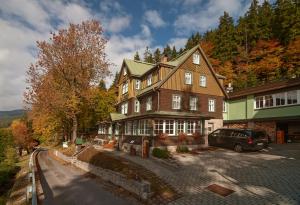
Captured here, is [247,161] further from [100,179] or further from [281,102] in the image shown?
[281,102]

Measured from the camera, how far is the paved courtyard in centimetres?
1014

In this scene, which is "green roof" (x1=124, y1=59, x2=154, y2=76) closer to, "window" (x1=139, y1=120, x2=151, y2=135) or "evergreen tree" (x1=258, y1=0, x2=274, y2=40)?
"window" (x1=139, y1=120, x2=151, y2=135)

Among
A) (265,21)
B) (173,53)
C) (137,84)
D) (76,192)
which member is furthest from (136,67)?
(173,53)

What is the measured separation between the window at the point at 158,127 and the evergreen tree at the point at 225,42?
32.5m

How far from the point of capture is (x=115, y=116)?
36.2m

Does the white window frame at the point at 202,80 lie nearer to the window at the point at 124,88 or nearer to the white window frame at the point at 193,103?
the white window frame at the point at 193,103

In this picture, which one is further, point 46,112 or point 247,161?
point 46,112

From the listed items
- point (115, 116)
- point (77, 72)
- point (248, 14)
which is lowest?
point (115, 116)

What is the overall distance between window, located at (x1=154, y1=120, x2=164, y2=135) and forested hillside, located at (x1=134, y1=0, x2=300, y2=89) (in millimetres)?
14695

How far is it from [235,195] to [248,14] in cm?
5477

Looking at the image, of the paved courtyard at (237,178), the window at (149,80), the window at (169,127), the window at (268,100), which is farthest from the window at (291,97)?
the window at (149,80)

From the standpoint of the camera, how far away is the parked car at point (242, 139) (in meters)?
21.0

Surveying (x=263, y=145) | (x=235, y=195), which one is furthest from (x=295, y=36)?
(x=235, y=195)

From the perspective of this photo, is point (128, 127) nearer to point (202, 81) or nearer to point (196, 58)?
point (202, 81)
